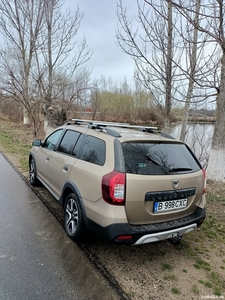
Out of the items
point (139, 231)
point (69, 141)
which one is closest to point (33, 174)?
point (69, 141)

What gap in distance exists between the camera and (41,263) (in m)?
2.60

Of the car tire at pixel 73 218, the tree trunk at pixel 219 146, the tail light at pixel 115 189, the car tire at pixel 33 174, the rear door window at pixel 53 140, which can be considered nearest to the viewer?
the tail light at pixel 115 189

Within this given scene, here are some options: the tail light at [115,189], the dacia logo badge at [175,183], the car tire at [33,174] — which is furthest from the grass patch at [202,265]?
the car tire at [33,174]

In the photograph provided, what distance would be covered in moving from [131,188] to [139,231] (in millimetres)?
475

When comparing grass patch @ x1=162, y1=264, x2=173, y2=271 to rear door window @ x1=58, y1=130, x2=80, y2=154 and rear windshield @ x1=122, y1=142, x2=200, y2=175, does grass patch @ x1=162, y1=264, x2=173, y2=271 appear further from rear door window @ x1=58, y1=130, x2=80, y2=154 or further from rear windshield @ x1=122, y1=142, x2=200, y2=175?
rear door window @ x1=58, y1=130, x2=80, y2=154

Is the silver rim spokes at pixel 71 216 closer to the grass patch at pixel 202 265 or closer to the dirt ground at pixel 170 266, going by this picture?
the dirt ground at pixel 170 266

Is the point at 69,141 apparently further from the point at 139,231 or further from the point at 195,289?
the point at 195,289

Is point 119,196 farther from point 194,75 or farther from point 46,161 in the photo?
point 194,75

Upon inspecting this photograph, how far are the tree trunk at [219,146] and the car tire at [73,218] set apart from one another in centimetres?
431

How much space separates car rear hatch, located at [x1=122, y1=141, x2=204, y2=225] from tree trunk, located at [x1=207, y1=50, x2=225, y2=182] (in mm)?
3295

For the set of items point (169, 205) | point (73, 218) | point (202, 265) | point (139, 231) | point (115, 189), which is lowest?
point (202, 265)

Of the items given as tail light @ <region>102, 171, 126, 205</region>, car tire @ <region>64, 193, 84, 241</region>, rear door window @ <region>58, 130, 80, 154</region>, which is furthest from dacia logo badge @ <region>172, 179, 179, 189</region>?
rear door window @ <region>58, 130, 80, 154</region>

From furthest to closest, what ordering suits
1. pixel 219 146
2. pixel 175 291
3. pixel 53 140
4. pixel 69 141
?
1. pixel 219 146
2. pixel 53 140
3. pixel 69 141
4. pixel 175 291

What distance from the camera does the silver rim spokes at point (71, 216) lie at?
307 cm
